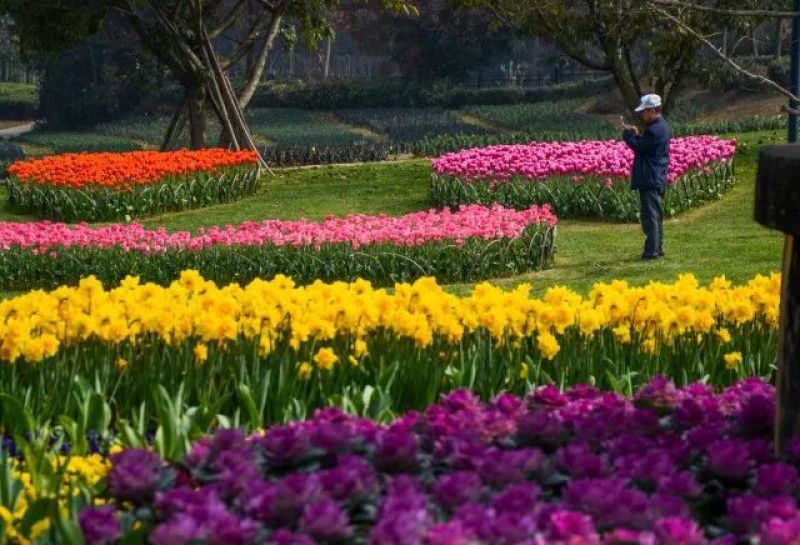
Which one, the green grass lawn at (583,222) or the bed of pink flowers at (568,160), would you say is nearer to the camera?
the green grass lawn at (583,222)

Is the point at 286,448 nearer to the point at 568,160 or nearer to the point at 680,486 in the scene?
the point at 680,486

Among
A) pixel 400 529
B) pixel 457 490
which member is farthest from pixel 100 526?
pixel 457 490

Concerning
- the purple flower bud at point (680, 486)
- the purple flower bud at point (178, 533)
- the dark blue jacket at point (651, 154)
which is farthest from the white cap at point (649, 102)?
the purple flower bud at point (178, 533)

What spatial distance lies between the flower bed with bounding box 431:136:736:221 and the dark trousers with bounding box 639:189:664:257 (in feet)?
12.7

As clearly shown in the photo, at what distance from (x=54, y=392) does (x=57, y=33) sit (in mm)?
22300

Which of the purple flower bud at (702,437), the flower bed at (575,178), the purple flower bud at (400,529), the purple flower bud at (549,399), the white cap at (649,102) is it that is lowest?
the flower bed at (575,178)

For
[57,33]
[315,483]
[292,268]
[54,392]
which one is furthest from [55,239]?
[57,33]

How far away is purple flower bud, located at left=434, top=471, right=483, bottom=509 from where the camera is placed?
3.15 meters

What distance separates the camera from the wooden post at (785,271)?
11.2ft

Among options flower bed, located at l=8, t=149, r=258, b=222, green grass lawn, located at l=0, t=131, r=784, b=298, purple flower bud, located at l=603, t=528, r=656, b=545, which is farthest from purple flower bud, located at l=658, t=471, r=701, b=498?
flower bed, located at l=8, t=149, r=258, b=222

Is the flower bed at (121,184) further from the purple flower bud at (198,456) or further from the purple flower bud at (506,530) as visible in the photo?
the purple flower bud at (506,530)

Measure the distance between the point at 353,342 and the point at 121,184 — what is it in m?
14.9

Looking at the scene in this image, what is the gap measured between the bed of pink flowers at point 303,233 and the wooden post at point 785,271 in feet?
31.1

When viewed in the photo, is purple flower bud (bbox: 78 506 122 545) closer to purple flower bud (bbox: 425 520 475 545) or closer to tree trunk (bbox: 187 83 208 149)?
purple flower bud (bbox: 425 520 475 545)
